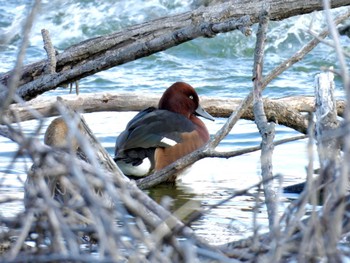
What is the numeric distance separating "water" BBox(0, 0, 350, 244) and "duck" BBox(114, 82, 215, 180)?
10.3 inches

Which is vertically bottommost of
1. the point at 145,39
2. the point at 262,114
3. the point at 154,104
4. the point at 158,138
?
the point at 158,138

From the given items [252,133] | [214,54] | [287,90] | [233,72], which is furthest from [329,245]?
[214,54]

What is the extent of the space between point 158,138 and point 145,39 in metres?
2.64

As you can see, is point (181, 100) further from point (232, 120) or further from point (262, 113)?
point (262, 113)

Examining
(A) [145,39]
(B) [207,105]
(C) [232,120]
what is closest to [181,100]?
(B) [207,105]

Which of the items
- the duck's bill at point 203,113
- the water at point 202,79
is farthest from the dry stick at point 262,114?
the duck's bill at point 203,113

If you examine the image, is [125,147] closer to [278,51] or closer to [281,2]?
[281,2]

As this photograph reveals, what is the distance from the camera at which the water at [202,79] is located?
8.08m

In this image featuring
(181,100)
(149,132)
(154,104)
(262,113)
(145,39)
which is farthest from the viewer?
(181,100)

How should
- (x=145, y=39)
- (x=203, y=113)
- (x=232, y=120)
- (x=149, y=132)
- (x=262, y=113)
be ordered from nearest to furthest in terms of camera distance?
(x=262, y=113)
(x=232, y=120)
(x=145, y=39)
(x=149, y=132)
(x=203, y=113)

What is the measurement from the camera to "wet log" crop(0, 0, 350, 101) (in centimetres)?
611

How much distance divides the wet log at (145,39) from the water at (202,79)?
43cm

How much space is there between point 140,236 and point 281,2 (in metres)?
3.73

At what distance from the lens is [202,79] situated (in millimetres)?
13258
